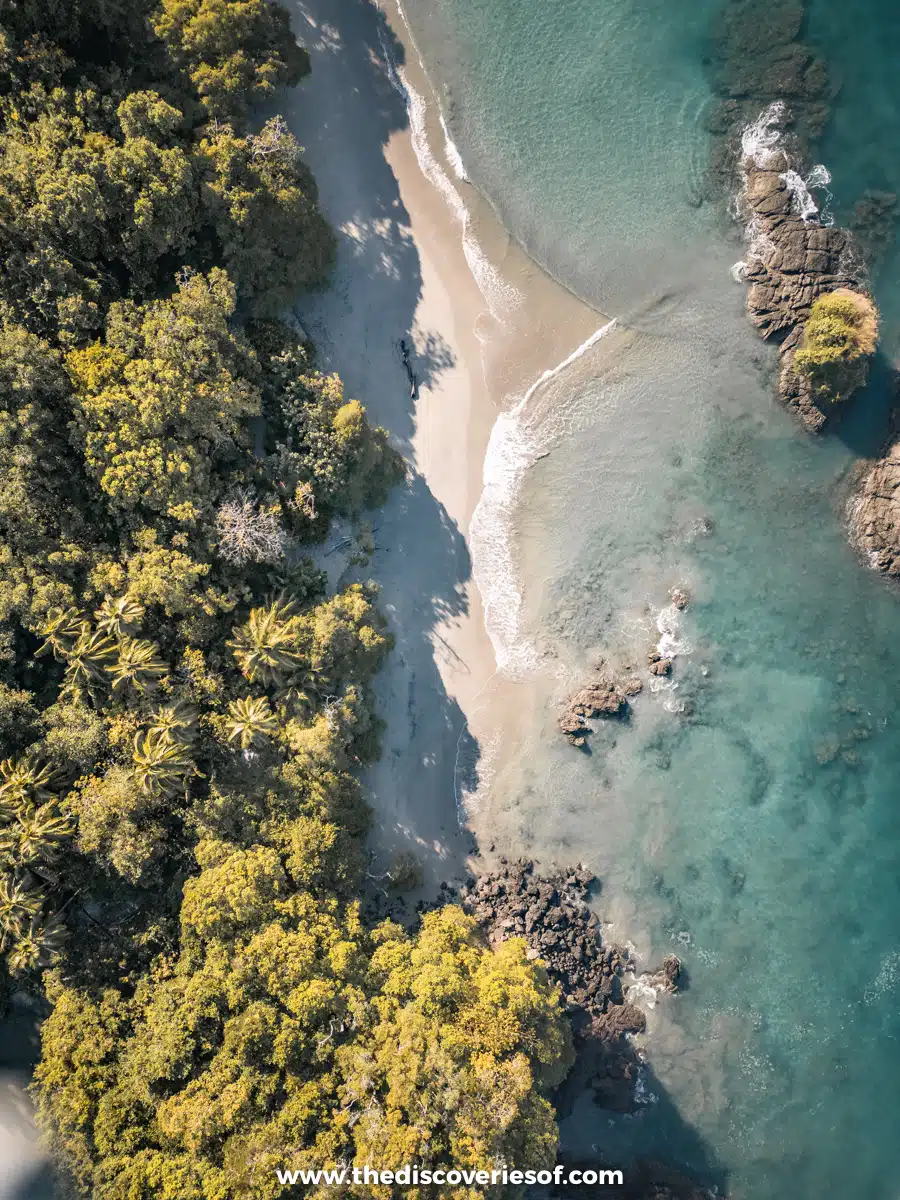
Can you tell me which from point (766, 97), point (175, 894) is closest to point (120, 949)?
point (175, 894)

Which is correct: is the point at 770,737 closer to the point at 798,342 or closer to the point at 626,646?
the point at 626,646

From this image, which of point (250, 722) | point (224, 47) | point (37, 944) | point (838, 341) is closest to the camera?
point (37, 944)

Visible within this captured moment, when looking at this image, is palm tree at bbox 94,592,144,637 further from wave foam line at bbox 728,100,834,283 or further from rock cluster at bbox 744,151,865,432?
wave foam line at bbox 728,100,834,283

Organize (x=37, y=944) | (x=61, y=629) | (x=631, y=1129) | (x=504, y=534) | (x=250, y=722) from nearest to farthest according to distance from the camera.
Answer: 1. (x=61, y=629)
2. (x=37, y=944)
3. (x=250, y=722)
4. (x=631, y=1129)
5. (x=504, y=534)

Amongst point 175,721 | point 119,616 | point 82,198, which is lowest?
point 175,721

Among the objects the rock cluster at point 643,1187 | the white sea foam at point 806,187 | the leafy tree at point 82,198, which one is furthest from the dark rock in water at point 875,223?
the rock cluster at point 643,1187

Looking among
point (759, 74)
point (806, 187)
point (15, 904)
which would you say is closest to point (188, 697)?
point (15, 904)

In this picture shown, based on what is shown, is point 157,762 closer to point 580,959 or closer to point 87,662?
point 87,662
